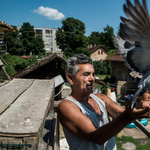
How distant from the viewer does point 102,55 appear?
41219mm

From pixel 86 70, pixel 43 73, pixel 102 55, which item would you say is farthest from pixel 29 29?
pixel 86 70

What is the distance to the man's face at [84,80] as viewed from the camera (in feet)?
5.31

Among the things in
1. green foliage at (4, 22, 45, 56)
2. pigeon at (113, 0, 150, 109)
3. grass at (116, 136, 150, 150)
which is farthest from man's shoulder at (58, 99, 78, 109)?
green foliage at (4, 22, 45, 56)

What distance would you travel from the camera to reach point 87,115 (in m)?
1.48

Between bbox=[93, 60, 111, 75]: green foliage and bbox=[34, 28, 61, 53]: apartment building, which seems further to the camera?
bbox=[34, 28, 61, 53]: apartment building

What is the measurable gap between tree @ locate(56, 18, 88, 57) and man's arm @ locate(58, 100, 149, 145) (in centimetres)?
3425

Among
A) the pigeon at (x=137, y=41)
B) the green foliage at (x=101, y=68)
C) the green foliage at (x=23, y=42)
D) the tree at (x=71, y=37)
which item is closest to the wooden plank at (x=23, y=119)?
the pigeon at (x=137, y=41)

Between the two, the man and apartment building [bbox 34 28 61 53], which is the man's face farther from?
apartment building [bbox 34 28 61 53]

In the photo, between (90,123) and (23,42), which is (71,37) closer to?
(23,42)

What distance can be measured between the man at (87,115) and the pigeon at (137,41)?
8.1 inches

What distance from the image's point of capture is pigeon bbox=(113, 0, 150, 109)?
1206mm

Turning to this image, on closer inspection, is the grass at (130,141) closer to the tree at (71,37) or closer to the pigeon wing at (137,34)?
the pigeon wing at (137,34)

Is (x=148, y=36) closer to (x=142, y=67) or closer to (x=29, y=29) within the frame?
(x=142, y=67)

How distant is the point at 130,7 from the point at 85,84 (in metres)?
0.84
